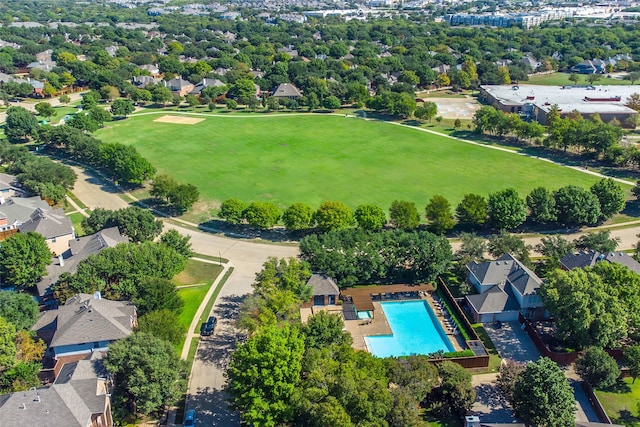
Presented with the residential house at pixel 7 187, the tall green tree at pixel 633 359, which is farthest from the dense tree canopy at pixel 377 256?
the residential house at pixel 7 187

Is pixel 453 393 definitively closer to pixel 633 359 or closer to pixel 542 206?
pixel 633 359

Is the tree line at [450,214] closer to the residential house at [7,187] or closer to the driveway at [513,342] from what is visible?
the driveway at [513,342]

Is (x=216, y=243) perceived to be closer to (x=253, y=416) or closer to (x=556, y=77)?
(x=253, y=416)

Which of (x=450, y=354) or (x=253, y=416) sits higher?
(x=253, y=416)

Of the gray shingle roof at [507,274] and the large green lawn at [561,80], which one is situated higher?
the gray shingle roof at [507,274]

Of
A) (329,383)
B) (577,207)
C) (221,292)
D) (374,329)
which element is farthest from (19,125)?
(577,207)

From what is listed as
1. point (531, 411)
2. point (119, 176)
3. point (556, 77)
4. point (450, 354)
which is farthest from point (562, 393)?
point (556, 77)

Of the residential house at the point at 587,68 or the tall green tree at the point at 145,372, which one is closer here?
the tall green tree at the point at 145,372
